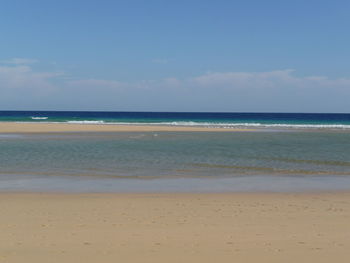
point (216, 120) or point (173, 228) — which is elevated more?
point (216, 120)

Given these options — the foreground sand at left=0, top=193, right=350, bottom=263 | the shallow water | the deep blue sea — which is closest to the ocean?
the shallow water

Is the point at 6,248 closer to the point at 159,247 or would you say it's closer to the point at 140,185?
the point at 159,247

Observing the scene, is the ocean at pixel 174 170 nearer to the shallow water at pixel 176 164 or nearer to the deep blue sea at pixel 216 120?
the shallow water at pixel 176 164

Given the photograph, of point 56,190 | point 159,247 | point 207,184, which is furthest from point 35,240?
point 207,184

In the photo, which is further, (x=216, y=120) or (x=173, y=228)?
(x=216, y=120)

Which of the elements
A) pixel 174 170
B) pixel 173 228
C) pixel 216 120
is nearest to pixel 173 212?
pixel 173 228

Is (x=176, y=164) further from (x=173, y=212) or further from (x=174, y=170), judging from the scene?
(x=173, y=212)

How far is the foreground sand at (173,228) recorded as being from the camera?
6.05 m

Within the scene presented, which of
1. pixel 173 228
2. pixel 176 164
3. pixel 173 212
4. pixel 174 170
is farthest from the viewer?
pixel 176 164

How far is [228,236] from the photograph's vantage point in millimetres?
6895

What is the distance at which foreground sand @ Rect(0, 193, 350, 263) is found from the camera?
238 inches

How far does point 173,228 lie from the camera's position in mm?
7371

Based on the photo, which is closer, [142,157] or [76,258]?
[76,258]

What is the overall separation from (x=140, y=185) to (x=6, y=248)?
605 centimetres
